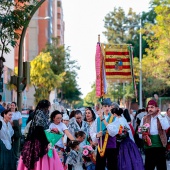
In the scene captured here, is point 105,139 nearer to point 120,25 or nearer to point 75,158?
point 75,158

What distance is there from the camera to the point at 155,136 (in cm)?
1312

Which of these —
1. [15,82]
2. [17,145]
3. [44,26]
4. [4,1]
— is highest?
[44,26]

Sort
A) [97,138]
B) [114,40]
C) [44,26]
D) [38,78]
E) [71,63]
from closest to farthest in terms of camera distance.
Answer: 1. [97,138]
2. [38,78]
3. [71,63]
4. [114,40]
5. [44,26]

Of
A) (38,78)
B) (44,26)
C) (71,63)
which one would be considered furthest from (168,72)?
(44,26)

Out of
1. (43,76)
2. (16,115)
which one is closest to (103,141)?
(16,115)

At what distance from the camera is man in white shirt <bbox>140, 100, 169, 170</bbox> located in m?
13.0

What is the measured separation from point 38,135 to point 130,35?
233 ft

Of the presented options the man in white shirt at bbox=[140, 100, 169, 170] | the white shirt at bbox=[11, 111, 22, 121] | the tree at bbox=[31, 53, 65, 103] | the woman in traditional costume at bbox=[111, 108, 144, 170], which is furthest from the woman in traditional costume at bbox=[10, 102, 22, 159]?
the tree at bbox=[31, 53, 65, 103]

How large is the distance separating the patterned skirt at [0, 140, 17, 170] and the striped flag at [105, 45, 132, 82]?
522cm

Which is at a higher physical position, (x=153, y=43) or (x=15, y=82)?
(x=153, y=43)

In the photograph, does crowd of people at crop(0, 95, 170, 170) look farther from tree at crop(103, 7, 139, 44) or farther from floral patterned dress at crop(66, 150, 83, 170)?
tree at crop(103, 7, 139, 44)

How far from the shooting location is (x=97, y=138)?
13.3 meters

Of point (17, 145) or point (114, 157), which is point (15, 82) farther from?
point (114, 157)

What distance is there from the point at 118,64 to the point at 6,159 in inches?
226
